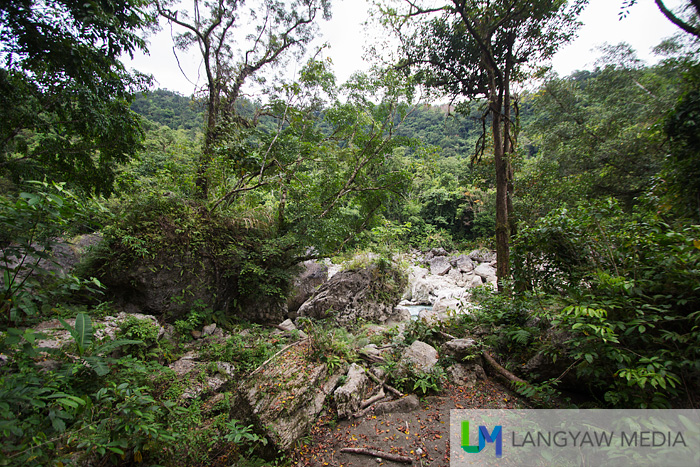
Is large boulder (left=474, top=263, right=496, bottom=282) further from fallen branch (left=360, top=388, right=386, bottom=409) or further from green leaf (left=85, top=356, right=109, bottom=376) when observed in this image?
green leaf (left=85, top=356, right=109, bottom=376)

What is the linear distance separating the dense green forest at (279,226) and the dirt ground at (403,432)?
0.26 meters

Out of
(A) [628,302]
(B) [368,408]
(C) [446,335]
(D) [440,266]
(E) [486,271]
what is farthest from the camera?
(D) [440,266]

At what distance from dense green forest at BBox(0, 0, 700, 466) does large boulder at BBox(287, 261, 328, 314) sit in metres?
0.45

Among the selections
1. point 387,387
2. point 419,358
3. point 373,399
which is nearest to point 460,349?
point 419,358

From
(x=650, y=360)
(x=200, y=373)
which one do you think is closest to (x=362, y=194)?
(x=200, y=373)

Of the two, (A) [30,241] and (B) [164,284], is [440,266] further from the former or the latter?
(A) [30,241]

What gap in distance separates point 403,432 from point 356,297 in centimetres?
456

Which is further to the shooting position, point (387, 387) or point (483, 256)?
point (483, 256)

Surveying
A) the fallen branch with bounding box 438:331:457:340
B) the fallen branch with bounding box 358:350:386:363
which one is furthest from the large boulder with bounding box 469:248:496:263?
the fallen branch with bounding box 358:350:386:363

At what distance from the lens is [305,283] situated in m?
8.16

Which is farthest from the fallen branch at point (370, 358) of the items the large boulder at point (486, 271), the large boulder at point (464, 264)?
the large boulder at point (464, 264)

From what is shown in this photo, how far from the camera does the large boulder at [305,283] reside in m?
7.50

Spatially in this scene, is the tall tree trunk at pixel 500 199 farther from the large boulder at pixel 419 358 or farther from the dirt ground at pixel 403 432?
the dirt ground at pixel 403 432

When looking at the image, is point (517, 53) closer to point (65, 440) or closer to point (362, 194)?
point (362, 194)
